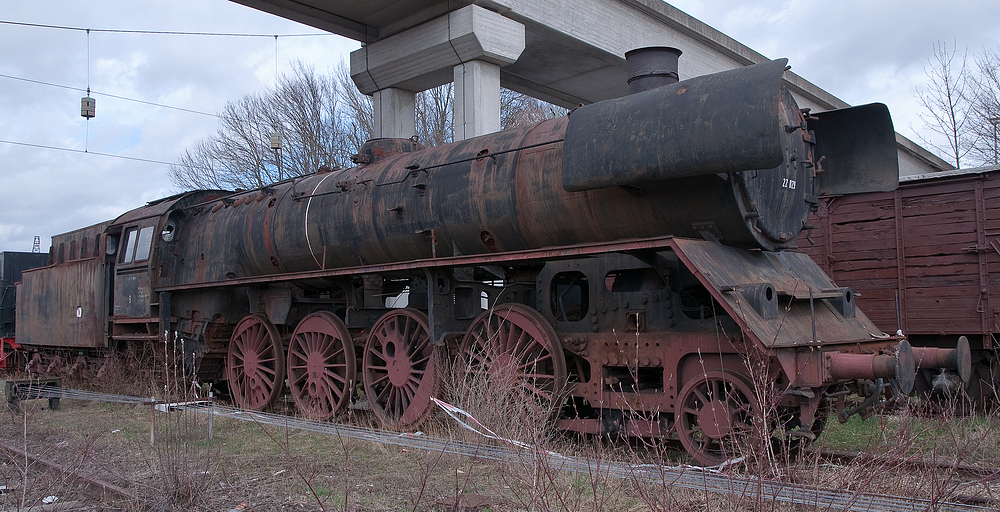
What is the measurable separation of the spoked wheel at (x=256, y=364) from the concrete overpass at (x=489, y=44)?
219 inches

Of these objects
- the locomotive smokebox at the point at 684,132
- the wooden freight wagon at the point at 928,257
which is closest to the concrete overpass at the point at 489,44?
the wooden freight wagon at the point at 928,257

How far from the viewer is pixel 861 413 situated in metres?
5.50

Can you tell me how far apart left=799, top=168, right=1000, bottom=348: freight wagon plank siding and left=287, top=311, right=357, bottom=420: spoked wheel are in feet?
21.2

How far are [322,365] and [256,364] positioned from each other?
1520 millimetres

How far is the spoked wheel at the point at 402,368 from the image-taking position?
24.0 ft

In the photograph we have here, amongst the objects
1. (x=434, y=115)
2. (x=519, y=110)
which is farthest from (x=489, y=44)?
(x=519, y=110)

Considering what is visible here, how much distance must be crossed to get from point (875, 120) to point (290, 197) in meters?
6.81

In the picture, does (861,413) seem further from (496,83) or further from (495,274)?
(496,83)

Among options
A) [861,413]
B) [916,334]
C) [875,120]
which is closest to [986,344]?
[916,334]

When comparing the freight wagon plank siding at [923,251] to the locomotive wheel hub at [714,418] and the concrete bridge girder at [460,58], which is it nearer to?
the locomotive wheel hub at [714,418]

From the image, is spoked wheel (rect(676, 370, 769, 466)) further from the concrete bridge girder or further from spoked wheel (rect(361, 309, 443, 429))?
the concrete bridge girder

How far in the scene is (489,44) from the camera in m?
13.0

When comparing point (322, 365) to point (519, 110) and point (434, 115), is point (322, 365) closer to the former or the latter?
point (434, 115)

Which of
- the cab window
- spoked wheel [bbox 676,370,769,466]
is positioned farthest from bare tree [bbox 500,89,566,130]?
spoked wheel [bbox 676,370,769,466]
